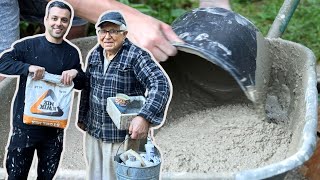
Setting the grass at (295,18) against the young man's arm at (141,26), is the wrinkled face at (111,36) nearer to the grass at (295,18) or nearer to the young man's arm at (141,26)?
the young man's arm at (141,26)

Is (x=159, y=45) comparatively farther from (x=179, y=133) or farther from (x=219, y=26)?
(x=179, y=133)

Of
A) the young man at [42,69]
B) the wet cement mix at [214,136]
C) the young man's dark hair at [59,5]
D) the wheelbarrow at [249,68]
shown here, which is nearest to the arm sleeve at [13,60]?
the young man at [42,69]

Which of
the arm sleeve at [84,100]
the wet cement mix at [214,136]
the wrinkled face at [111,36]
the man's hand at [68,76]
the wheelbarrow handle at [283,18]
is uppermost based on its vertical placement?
the wrinkled face at [111,36]

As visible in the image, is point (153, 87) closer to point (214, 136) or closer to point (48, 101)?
point (48, 101)

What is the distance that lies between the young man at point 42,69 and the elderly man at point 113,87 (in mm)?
40

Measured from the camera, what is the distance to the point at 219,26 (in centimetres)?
191

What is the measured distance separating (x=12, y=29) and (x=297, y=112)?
77cm

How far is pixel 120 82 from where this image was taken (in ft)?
4.16

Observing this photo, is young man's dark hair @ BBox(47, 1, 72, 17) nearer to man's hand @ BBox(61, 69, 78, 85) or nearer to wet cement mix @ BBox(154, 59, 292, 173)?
man's hand @ BBox(61, 69, 78, 85)

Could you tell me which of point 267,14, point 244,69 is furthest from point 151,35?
point 267,14

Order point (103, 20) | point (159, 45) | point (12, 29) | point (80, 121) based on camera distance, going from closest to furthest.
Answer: point (103, 20), point (80, 121), point (159, 45), point (12, 29)

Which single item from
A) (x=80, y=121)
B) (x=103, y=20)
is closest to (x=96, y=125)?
(x=80, y=121)

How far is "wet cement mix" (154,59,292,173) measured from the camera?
1.99 m

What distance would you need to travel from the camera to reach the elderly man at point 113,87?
1.22 metres
